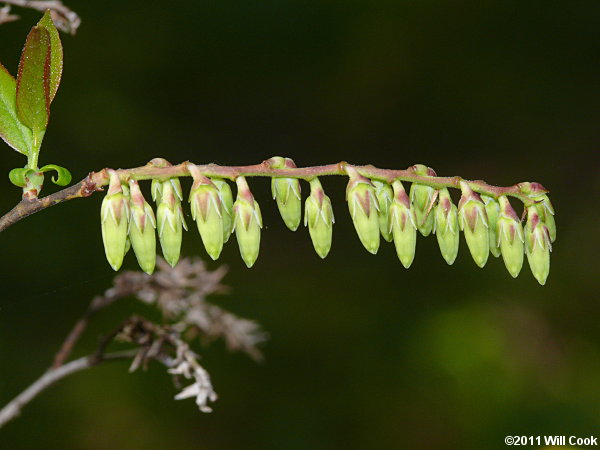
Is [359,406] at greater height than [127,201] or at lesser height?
lesser

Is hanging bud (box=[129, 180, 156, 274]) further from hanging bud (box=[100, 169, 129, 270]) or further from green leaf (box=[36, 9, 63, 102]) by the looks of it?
green leaf (box=[36, 9, 63, 102])

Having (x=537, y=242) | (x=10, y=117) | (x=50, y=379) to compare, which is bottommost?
(x=50, y=379)

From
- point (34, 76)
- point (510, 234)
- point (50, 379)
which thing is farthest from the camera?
point (50, 379)

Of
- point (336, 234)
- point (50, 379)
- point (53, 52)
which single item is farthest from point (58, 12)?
point (336, 234)

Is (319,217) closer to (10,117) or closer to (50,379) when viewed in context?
(10,117)

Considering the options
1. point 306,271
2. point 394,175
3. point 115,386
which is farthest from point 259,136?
point 394,175

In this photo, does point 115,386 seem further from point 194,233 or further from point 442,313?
point 442,313
